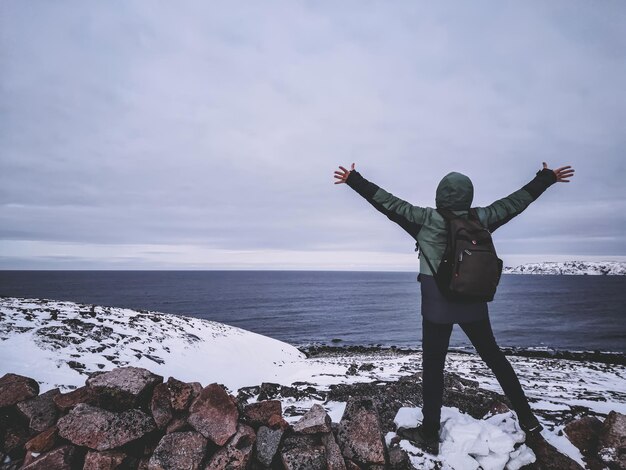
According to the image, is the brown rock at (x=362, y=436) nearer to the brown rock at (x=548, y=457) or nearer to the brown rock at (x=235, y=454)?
the brown rock at (x=235, y=454)

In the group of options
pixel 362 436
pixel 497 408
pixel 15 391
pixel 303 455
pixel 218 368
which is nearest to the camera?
pixel 303 455

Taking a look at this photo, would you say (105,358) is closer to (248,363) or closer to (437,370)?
(248,363)

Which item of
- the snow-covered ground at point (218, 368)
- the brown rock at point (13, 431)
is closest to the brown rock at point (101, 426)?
the brown rock at point (13, 431)

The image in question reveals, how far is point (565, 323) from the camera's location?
45.7 m

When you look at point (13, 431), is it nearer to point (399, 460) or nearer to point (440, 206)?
point (399, 460)

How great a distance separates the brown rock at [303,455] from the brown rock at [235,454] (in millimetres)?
370

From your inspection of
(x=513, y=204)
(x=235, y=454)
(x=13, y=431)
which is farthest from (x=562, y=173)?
(x=13, y=431)

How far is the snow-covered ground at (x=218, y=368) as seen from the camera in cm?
354

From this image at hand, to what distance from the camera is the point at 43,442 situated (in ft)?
11.2

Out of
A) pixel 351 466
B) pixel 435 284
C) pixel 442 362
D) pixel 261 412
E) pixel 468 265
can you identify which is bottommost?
pixel 351 466

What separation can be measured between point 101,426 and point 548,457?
4.73m

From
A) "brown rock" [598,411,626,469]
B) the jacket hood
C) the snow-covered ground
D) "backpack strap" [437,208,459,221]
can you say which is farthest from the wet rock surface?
the jacket hood

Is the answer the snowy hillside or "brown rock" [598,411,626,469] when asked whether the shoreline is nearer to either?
the snowy hillside

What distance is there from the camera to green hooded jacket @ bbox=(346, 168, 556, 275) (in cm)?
341
